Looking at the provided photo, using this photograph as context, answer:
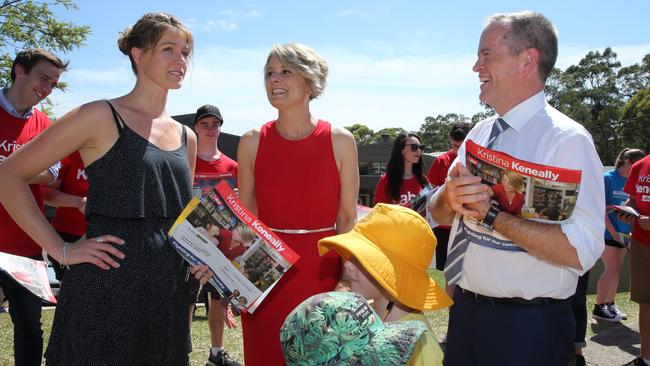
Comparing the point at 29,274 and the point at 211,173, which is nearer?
the point at 29,274

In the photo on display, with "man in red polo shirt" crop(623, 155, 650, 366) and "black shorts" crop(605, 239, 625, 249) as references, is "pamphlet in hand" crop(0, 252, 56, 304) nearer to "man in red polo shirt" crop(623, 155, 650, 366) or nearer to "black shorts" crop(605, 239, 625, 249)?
"man in red polo shirt" crop(623, 155, 650, 366)

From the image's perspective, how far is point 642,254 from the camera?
5039 mm

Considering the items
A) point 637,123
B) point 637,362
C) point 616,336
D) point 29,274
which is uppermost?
point 637,123

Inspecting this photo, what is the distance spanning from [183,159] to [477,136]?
4.74 ft

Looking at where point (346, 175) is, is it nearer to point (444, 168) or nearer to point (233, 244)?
point (233, 244)

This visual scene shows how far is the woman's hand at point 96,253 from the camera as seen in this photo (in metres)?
2.12

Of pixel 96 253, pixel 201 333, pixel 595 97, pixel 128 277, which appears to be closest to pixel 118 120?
pixel 96 253

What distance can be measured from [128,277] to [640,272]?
4842mm

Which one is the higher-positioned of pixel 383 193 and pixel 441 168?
pixel 441 168

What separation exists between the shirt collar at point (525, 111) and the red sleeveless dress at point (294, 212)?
1132 mm

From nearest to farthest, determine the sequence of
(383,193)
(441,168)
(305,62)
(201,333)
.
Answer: (305,62) < (201,333) < (383,193) < (441,168)

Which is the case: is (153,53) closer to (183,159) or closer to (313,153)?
(183,159)

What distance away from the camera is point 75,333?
6.85 ft

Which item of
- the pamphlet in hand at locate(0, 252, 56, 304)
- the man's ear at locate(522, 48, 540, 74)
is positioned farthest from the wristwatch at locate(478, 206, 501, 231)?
the pamphlet in hand at locate(0, 252, 56, 304)
